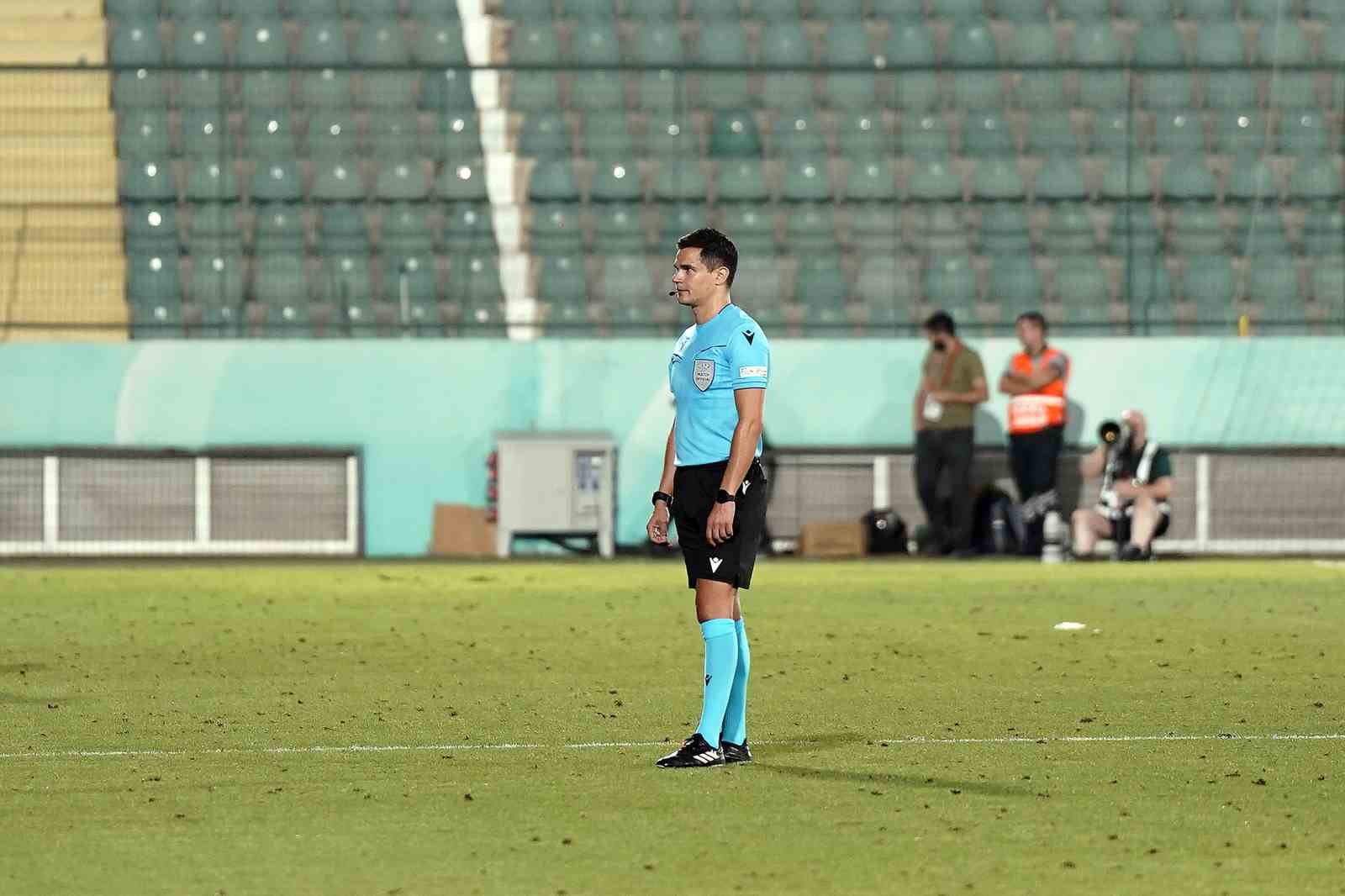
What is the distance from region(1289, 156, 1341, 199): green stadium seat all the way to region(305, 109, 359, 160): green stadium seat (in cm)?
844

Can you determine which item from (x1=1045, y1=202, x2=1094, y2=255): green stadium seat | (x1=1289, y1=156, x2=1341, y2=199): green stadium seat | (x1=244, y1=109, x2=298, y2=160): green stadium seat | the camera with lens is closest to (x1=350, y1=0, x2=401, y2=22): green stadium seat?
(x1=244, y1=109, x2=298, y2=160): green stadium seat

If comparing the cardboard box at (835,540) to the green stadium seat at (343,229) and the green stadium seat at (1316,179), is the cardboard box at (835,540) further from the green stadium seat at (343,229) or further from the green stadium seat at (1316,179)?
the green stadium seat at (1316,179)

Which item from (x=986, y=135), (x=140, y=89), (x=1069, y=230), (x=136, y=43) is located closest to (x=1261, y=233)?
(x=1069, y=230)

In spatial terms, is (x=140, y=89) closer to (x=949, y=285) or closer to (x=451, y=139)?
(x=451, y=139)

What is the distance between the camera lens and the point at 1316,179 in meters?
21.7

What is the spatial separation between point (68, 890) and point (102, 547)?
1427 cm

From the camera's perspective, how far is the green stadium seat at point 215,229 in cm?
2073

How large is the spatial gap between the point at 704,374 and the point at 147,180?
14673 millimetres

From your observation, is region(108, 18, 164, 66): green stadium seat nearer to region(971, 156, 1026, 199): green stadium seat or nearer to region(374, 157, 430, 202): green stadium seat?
region(374, 157, 430, 202): green stadium seat

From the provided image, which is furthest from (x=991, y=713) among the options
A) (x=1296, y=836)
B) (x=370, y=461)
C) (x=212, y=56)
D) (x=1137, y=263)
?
(x=212, y=56)

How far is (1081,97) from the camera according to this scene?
21.8 meters

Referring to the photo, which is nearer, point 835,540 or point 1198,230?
point 835,540

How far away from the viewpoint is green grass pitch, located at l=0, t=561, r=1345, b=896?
5605mm

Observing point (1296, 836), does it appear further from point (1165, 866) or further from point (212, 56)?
point (212, 56)
